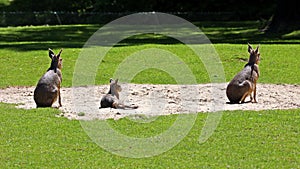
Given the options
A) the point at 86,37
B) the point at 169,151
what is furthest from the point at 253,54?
the point at 86,37

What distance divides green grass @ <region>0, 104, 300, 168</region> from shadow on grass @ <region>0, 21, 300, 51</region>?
42.1 feet

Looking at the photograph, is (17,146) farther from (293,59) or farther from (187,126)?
(293,59)

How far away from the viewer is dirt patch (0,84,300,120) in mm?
15007

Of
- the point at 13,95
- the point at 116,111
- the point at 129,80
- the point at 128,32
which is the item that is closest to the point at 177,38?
the point at 128,32

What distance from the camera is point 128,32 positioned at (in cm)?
3512

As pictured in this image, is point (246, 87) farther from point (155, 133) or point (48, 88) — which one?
point (48, 88)

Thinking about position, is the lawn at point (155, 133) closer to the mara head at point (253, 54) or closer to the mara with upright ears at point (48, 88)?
the mara with upright ears at point (48, 88)

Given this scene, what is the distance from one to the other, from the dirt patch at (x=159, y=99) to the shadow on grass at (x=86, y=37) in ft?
28.0

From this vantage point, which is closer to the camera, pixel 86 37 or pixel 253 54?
pixel 253 54

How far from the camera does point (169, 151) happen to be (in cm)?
1156

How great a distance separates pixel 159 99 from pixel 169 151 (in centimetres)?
513

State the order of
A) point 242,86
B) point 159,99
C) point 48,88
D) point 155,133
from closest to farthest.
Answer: point 155,133, point 48,88, point 242,86, point 159,99

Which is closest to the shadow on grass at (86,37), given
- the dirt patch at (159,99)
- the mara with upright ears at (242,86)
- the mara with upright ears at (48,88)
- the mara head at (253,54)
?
the dirt patch at (159,99)

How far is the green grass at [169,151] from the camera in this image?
10859mm
